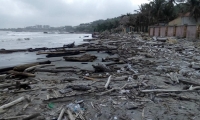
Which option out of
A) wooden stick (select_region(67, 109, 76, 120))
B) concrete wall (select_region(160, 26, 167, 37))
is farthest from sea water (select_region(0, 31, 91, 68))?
concrete wall (select_region(160, 26, 167, 37))

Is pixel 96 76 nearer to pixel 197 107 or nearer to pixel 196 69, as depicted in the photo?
pixel 197 107

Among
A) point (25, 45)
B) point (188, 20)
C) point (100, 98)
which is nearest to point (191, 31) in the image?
point (188, 20)

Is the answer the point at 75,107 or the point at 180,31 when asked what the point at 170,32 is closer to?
the point at 180,31

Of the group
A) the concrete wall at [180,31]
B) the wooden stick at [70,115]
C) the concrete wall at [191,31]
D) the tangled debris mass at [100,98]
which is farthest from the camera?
the concrete wall at [180,31]

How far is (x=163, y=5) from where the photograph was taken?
167 ft

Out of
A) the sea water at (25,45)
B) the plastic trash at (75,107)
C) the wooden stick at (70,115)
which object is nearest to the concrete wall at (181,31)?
the sea water at (25,45)

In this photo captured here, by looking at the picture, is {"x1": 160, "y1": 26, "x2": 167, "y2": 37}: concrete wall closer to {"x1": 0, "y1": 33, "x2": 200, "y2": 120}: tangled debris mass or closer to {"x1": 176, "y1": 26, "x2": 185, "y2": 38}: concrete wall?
{"x1": 176, "y1": 26, "x2": 185, "y2": 38}: concrete wall

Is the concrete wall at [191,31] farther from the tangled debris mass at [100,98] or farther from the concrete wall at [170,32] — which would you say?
the tangled debris mass at [100,98]

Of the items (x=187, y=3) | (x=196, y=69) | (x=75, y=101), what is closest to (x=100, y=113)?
(x=75, y=101)

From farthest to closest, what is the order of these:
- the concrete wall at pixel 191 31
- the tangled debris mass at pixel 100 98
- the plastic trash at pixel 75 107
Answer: the concrete wall at pixel 191 31 < the plastic trash at pixel 75 107 < the tangled debris mass at pixel 100 98

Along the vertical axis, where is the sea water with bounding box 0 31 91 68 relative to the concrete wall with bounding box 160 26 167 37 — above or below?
below

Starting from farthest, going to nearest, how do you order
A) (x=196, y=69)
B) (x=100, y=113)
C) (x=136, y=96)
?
(x=196, y=69), (x=136, y=96), (x=100, y=113)

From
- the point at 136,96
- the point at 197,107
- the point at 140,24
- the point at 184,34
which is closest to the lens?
the point at 197,107

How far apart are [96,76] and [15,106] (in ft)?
12.5
